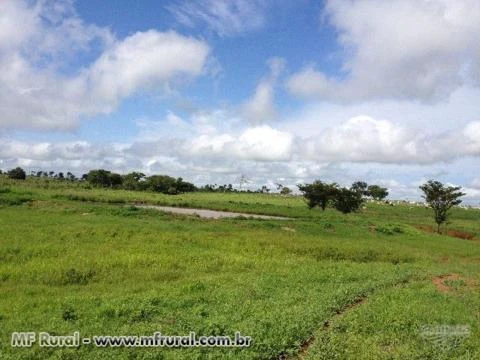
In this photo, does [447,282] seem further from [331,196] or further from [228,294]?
[331,196]

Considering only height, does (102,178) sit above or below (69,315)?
above

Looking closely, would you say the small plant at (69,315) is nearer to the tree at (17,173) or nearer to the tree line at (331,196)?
the tree line at (331,196)

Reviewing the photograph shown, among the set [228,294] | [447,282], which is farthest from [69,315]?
[447,282]

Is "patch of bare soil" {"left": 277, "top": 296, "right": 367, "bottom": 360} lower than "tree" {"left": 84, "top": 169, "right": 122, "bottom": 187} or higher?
lower

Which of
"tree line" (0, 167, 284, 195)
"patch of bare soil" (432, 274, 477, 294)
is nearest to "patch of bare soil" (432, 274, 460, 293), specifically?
"patch of bare soil" (432, 274, 477, 294)

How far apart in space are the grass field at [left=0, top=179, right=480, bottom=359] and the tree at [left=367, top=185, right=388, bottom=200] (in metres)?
109

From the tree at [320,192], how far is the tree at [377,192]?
71.3m

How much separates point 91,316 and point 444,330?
8.96 meters

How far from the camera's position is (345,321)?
11891mm

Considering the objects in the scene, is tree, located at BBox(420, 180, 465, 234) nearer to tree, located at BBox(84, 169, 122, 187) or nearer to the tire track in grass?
the tire track in grass

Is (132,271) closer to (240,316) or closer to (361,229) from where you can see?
(240,316)

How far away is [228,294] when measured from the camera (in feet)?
46.6

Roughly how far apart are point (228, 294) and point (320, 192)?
178 ft

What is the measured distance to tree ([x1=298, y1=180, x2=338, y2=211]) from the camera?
66312mm
